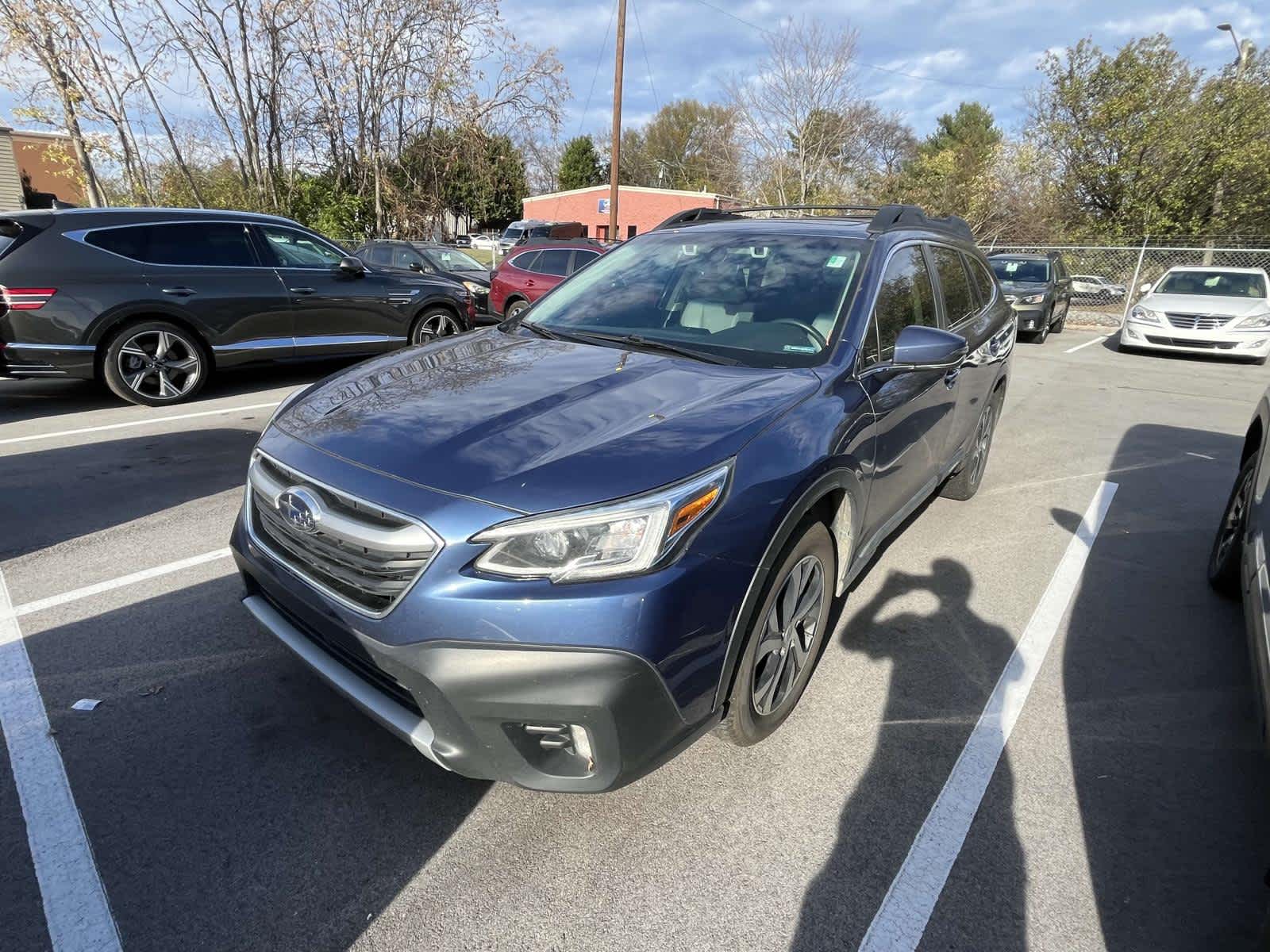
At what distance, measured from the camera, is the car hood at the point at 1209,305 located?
1167 centimetres

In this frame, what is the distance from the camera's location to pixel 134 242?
6.72 meters

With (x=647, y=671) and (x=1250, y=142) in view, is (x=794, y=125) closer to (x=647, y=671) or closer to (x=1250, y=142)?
(x=1250, y=142)

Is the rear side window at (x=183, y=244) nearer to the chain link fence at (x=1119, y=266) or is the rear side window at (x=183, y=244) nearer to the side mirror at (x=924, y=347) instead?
the side mirror at (x=924, y=347)

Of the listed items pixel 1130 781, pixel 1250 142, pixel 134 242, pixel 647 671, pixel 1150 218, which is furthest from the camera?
pixel 1150 218

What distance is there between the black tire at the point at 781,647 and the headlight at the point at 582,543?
497mm

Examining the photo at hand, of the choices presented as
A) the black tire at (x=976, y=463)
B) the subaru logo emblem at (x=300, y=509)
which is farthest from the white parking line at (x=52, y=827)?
the black tire at (x=976, y=463)

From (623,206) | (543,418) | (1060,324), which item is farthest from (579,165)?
(543,418)

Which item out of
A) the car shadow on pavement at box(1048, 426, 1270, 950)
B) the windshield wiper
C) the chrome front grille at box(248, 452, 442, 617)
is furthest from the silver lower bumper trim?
the car shadow on pavement at box(1048, 426, 1270, 950)

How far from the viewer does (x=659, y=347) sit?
2.96m

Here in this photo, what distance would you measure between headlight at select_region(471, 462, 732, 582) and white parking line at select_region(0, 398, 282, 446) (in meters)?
5.86

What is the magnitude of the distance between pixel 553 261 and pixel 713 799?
1126 cm

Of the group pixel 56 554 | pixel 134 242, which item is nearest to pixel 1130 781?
pixel 56 554

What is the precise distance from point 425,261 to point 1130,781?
38.3ft

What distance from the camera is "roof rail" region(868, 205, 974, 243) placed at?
3445 mm
